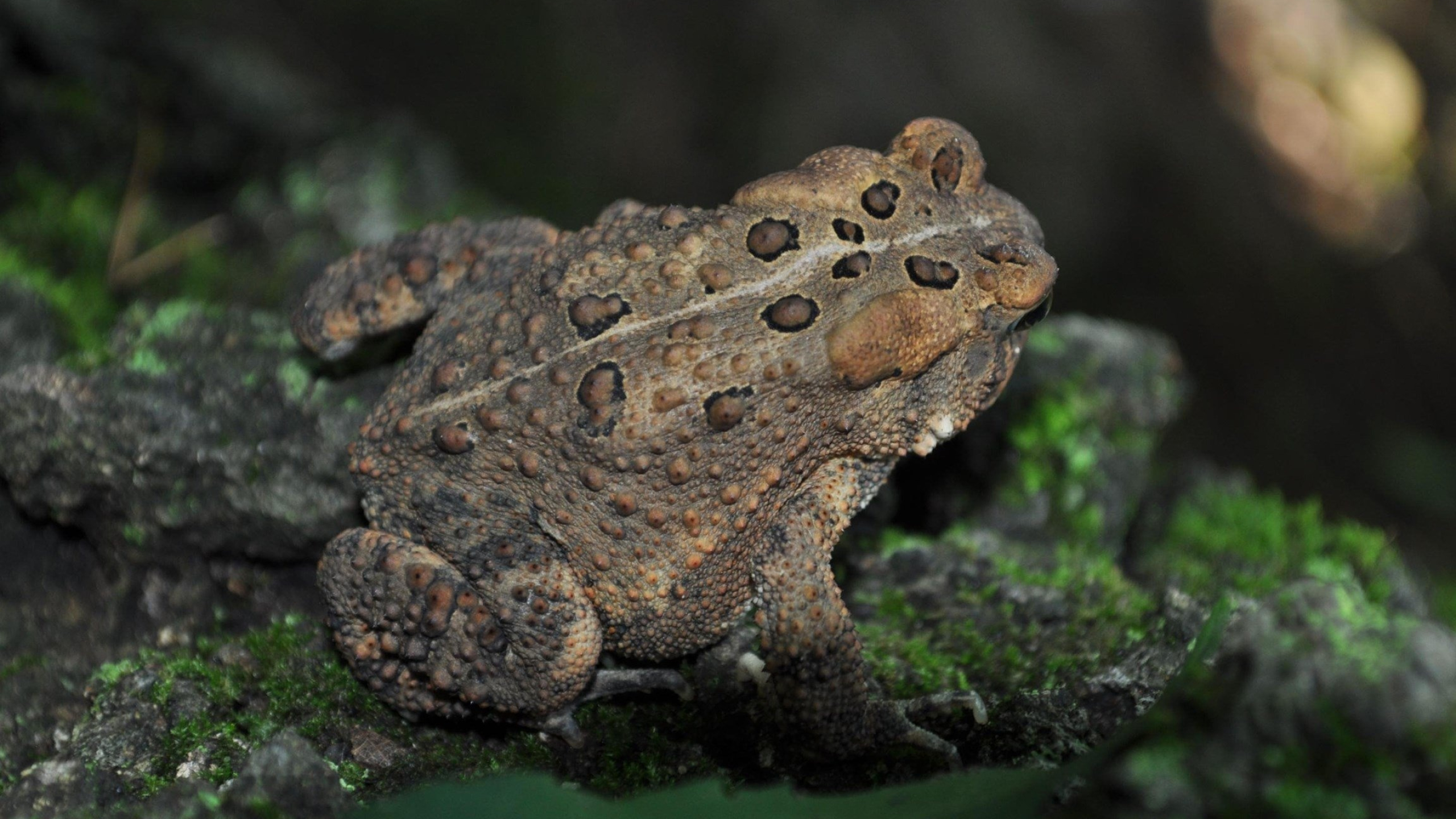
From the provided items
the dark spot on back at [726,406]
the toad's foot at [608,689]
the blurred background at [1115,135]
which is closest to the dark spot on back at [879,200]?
the dark spot on back at [726,406]

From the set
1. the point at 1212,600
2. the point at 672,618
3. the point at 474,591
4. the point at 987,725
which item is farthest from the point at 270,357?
the point at 1212,600

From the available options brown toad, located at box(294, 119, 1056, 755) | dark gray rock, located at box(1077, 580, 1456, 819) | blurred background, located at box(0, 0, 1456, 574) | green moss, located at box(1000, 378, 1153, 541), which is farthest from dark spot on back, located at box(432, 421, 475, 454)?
blurred background, located at box(0, 0, 1456, 574)

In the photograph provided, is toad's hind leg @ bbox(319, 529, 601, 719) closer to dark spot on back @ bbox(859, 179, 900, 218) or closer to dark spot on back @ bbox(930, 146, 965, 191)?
dark spot on back @ bbox(859, 179, 900, 218)

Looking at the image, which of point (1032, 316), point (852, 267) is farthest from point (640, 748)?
point (1032, 316)

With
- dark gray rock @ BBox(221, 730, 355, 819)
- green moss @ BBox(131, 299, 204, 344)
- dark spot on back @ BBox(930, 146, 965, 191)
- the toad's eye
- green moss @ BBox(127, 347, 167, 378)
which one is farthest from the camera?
green moss @ BBox(131, 299, 204, 344)

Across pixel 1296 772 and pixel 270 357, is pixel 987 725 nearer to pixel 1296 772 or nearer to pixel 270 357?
pixel 1296 772

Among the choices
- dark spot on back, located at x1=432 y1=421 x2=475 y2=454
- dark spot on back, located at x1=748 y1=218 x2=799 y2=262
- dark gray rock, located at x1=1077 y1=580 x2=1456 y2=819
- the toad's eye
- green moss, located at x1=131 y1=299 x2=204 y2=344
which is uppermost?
dark spot on back, located at x1=748 y1=218 x2=799 y2=262

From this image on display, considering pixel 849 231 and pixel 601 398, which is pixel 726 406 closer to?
pixel 601 398

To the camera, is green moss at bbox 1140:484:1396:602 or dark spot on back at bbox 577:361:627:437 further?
green moss at bbox 1140:484:1396:602
